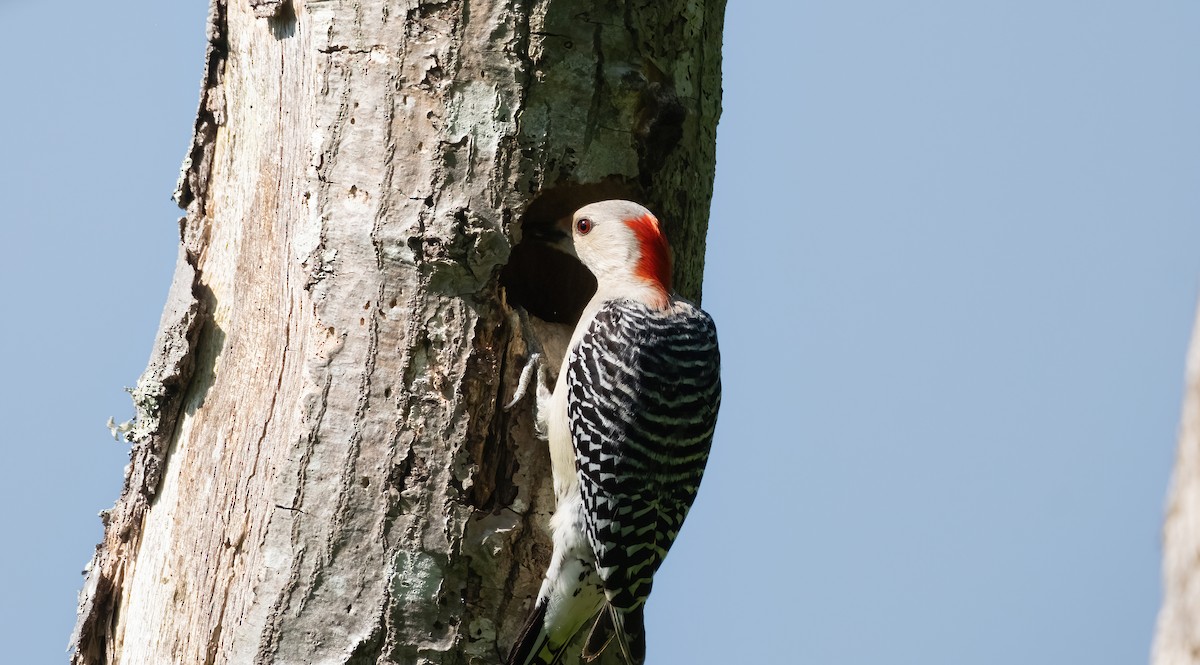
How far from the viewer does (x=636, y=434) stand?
15.9 ft

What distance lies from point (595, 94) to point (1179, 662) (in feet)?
11.5

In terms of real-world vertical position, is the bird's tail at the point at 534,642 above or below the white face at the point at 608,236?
below

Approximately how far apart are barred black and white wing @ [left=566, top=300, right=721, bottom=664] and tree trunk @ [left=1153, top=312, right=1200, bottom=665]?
3.15 metres

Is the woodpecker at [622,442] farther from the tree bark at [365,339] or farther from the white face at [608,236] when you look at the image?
the tree bark at [365,339]

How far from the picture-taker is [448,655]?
439 centimetres

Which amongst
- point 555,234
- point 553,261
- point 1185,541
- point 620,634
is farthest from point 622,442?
point 1185,541

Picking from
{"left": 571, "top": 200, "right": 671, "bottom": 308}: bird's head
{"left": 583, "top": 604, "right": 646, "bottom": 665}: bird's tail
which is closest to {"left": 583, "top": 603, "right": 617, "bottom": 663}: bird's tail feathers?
{"left": 583, "top": 604, "right": 646, "bottom": 665}: bird's tail

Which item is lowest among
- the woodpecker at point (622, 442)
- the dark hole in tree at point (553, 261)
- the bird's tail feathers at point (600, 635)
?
the bird's tail feathers at point (600, 635)

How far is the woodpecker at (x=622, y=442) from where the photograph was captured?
15.3 ft

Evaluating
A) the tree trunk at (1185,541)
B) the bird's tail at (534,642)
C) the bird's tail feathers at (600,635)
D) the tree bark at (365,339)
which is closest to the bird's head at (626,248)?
the tree bark at (365,339)

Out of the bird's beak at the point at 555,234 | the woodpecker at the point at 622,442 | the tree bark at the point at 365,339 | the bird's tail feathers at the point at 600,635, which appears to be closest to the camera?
the tree bark at the point at 365,339

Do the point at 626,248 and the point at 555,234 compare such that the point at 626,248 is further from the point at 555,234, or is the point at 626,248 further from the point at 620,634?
the point at 620,634

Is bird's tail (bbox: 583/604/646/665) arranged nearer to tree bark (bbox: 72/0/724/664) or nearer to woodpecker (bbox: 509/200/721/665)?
woodpecker (bbox: 509/200/721/665)

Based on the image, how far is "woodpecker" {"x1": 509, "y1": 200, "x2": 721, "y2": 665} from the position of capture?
15.3ft
